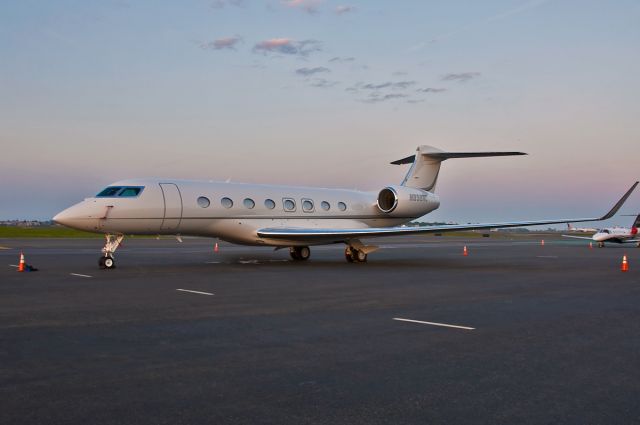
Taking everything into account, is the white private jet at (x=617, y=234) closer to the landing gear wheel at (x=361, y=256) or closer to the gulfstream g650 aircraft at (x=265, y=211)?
the gulfstream g650 aircraft at (x=265, y=211)

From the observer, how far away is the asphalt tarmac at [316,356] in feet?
14.2

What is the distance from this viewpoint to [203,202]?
18969 mm

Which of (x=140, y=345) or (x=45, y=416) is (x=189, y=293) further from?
(x=45, y=416)

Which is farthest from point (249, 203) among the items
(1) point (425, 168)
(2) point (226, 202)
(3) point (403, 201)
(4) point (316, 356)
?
(4) point (316, 356)

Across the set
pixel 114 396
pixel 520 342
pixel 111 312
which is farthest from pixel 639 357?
pixel 111 312

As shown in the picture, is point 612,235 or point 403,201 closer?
point 403,201

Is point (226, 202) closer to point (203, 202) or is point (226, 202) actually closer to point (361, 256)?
point (203, 202)

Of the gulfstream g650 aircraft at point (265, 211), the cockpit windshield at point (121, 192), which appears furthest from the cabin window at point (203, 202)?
the cockpit windshield at point (121, 192)

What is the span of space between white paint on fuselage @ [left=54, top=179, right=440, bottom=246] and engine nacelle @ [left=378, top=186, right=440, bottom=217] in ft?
0.28

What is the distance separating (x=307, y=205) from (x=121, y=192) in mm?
7093

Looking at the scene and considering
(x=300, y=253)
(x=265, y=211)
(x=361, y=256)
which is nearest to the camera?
(x=265, y=211)

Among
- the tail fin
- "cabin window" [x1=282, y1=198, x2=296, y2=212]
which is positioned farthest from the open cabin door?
the tail fin

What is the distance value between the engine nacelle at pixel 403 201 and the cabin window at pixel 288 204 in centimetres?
456

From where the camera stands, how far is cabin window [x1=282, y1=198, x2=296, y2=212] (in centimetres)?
2125
